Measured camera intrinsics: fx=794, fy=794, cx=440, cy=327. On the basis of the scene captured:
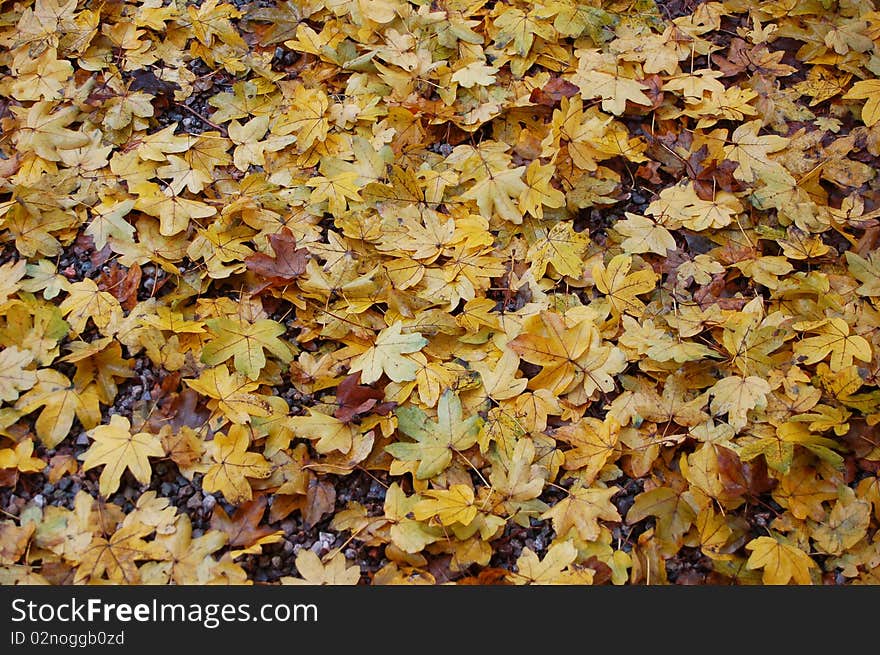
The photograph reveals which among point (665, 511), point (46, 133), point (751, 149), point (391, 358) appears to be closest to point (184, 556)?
point (391, 358)

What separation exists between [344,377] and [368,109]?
854 millimetres

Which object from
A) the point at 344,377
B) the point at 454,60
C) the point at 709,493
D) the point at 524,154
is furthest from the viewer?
the point at 454,60

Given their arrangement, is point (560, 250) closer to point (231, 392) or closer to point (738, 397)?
point (738, 397)

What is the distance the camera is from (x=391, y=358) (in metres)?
1.82

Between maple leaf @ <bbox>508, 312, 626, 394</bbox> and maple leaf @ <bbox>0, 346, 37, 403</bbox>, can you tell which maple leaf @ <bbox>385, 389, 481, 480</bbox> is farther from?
maple leaf @ <bbox>0, 346, 37, 403</bbox>

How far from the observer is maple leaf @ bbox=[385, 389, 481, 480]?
1.71m

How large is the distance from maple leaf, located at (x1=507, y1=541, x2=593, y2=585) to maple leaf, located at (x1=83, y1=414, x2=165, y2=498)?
79 cm

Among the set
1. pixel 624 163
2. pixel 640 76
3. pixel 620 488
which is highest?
pixel 640 76

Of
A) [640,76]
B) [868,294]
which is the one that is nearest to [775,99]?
[640,76]

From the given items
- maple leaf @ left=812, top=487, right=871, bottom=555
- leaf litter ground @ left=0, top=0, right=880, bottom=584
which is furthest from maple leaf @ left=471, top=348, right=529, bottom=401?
maple leaf @ left=812, top=487, right=871, bottom=555

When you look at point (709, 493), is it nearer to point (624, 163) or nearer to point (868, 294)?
point (868, 294)

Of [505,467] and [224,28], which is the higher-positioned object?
[224,28]

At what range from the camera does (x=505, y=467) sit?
173cm

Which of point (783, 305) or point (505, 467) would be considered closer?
point (505, 467)
